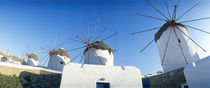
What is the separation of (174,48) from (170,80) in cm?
393

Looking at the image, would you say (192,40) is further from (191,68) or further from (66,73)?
(66,73)

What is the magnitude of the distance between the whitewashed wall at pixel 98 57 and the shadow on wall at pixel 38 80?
418 centimetres

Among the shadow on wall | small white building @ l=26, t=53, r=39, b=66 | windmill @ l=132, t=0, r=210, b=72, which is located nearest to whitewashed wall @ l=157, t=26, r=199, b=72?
windmill @ l=132, t=0, r=210, b=72

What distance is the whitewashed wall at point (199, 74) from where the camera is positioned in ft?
21.0

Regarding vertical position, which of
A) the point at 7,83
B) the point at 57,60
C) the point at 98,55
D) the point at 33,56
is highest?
the point at 33,56

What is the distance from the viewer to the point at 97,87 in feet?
25.3

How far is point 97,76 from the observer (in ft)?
26.0

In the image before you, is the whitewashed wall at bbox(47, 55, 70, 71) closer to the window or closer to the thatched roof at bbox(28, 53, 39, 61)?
the thatched roof at bbox(28, 53, 39, 61)

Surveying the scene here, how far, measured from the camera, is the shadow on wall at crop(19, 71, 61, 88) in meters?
10.0

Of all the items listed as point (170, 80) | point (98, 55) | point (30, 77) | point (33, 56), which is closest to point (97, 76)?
point (170, 80)

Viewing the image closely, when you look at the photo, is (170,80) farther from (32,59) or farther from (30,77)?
(32,59)

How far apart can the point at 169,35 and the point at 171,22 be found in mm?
1572

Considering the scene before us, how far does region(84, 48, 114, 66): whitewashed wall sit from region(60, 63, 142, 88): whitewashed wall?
544cm

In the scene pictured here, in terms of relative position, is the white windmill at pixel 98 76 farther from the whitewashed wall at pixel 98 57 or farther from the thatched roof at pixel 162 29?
the thatched roof at pixel 162 29
